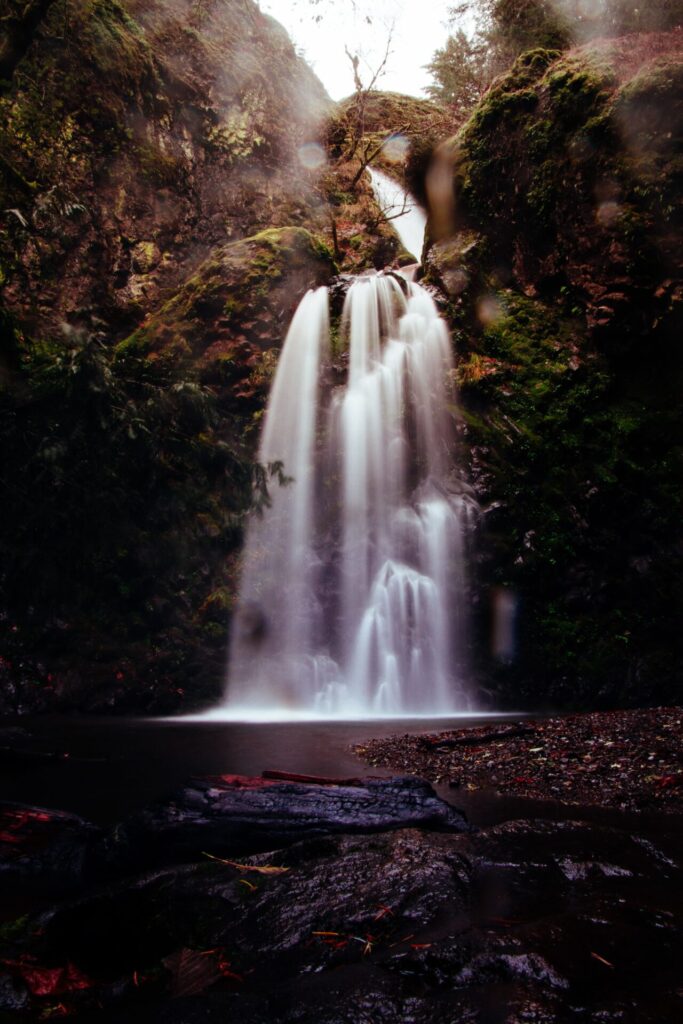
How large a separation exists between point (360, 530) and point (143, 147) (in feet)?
46.5

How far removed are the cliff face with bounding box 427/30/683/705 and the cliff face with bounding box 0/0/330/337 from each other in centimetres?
880

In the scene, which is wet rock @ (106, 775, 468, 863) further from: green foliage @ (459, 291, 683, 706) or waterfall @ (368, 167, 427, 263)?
waterfall @ (368, 167, 427, 263)

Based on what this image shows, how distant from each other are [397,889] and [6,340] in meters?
6.27

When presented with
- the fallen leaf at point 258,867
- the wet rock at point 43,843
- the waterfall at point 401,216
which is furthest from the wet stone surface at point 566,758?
the waterfall at point 401,216

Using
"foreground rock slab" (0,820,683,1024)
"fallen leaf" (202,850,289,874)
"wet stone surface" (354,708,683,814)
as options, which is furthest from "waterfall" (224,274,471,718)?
"foreground rock slab" (0,820,683,1024)

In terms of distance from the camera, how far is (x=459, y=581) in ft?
39.0

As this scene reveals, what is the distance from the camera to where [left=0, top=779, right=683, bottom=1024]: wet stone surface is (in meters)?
1.71

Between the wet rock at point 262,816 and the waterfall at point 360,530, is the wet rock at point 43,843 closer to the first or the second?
the wet rock at point 262,816

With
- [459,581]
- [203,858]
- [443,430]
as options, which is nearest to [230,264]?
Result: [443,430]

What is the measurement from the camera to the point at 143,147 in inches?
696

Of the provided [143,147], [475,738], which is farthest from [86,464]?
[143,147]

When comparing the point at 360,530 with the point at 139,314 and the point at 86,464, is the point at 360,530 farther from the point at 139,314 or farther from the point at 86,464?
the point at 139,314

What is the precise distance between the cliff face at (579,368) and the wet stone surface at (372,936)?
844 cm

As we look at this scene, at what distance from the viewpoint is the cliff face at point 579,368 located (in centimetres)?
1103
